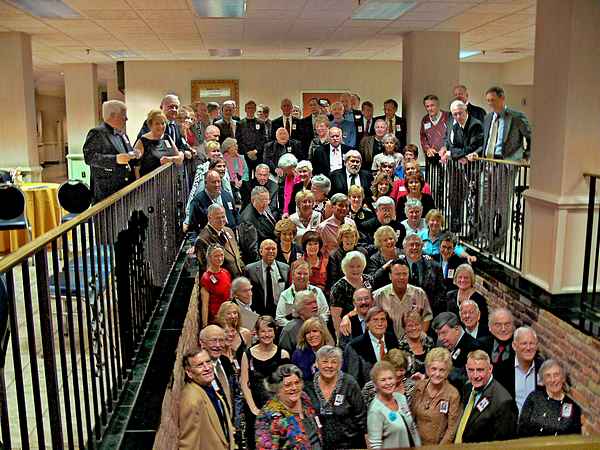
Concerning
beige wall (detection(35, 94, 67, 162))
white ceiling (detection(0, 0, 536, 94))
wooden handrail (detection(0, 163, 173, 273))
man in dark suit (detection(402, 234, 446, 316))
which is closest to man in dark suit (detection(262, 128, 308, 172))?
white ceiling (detection(0, 0, 536, 94))

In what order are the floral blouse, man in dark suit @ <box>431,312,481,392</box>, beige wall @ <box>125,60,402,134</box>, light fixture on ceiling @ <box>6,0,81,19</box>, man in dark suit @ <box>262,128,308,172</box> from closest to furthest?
the floral blouse → man in dark suit @ <box>431,312,481,392</box> → light fixture on ceiling @ <box>6,0,81,19</box> → man in dark suit @ <box>262,128,308,172</box> → beige wall @ <box>125,60,402,134</box>

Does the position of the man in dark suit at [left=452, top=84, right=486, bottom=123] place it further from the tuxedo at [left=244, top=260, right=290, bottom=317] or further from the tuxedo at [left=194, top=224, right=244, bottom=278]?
the tuxedo at [left=194, top=224, right=244, bottom=278]

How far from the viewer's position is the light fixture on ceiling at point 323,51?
1141 cm

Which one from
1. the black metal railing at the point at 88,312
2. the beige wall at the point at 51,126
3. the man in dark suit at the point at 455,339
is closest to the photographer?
the black metal railing at the point at 88,312

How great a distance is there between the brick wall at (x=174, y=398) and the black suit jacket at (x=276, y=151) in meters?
3.08

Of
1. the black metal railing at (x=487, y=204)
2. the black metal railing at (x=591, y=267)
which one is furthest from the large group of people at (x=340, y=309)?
the black metal railing at (x=591, y=267)

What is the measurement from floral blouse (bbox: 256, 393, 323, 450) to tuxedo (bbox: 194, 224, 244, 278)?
1541 mm

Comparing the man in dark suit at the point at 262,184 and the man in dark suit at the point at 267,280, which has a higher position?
the man in dark suit at the point at 262,184

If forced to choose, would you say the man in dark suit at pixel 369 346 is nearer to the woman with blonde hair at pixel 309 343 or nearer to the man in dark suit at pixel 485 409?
the woman with blonde hair at pixel 309 343

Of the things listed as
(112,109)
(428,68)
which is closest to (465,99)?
(428,68)

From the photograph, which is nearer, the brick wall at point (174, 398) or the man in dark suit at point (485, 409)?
the brick wall at point (174, 398)

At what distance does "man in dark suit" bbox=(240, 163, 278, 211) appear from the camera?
255 inches

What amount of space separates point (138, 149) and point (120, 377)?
229cm

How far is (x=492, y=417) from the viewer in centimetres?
385
